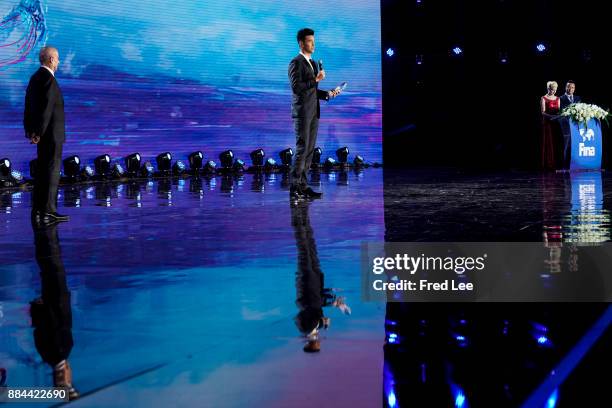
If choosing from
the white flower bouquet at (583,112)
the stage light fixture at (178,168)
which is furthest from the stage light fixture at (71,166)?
the white flower bouquet at (583,112)

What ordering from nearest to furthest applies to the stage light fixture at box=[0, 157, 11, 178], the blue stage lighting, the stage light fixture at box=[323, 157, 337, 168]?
the stage light fixture at box=[0, 157, 11, 178], the blue stage lighting, the stage light fixture at box=[323, 157, 337, 168]

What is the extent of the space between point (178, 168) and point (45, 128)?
7.74m

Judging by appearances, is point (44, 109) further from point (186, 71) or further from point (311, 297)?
point (186, 71)

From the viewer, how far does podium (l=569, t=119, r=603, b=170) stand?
42.8ft

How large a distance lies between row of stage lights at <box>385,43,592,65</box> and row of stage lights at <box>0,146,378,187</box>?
92.5 inches

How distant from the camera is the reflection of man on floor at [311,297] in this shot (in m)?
2.71

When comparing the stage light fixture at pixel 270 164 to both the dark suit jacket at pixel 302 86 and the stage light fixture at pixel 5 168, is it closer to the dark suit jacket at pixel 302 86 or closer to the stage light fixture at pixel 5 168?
the stage light fixture at pixel 5 168

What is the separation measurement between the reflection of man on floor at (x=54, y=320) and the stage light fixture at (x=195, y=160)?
9.96 metres

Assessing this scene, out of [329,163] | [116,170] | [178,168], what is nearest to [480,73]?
[329,163]

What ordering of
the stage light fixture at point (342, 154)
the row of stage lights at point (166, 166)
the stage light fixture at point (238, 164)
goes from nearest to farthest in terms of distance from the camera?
the row of stage lights at point (166, 166) → the stage light fixture at point (238, 164) → the stage light fixture at point (342, 154)

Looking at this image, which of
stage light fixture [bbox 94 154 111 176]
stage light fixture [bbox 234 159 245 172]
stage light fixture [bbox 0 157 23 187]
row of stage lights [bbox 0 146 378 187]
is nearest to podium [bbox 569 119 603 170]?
row of stage lights [bbox 0 146 378 187]

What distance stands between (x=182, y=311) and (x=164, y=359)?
0.70 metres

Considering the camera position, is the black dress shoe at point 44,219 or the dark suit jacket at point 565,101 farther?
the dark suit jacket at point 565,101

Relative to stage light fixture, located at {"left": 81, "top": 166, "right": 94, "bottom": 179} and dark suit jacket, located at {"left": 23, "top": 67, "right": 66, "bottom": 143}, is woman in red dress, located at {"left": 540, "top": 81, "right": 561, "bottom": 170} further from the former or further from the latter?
dark suit jacket, located at {"left": 23, "top": 67, "right": 66, "bottom": 143}
